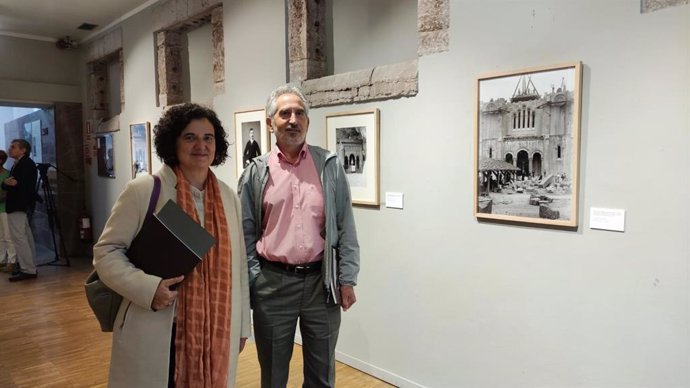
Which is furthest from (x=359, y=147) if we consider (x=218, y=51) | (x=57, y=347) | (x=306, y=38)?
(x=57, y=347)

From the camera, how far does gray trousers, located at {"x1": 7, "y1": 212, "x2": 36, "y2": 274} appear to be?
18.5ft

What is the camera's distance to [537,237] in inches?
85.2

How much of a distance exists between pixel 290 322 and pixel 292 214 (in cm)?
45

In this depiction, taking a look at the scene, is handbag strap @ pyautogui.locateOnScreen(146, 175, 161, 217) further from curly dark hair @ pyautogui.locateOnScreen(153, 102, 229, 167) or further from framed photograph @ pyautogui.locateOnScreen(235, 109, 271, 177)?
framed photograph @ pyautogui.locateOnScreen(235, 109, 271, 177)

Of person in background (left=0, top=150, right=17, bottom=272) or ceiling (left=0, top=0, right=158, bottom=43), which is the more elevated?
ceiling (left=0, top=0, right=158, bottom=43)

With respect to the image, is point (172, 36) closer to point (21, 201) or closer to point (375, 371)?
point (21, 201)

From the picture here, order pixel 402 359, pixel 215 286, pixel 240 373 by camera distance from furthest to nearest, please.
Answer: pixel 240 373
pixel 402 359
pixel 215 286

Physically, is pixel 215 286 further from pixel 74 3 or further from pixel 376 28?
pixel 74 3

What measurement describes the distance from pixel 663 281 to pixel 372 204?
157cm

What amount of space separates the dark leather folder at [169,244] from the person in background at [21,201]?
5.24m

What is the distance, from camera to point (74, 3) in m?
5.28

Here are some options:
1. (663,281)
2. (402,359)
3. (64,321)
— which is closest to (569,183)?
(663,281)

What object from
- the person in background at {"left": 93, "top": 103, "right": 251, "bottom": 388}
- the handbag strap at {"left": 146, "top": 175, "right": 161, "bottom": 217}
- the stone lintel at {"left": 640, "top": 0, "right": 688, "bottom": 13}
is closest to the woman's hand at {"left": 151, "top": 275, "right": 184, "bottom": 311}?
the person in background at {"left": 93, "top": 103, "right": 251, "bottom": 388}

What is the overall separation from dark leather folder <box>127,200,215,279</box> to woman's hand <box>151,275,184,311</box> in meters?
0.02
